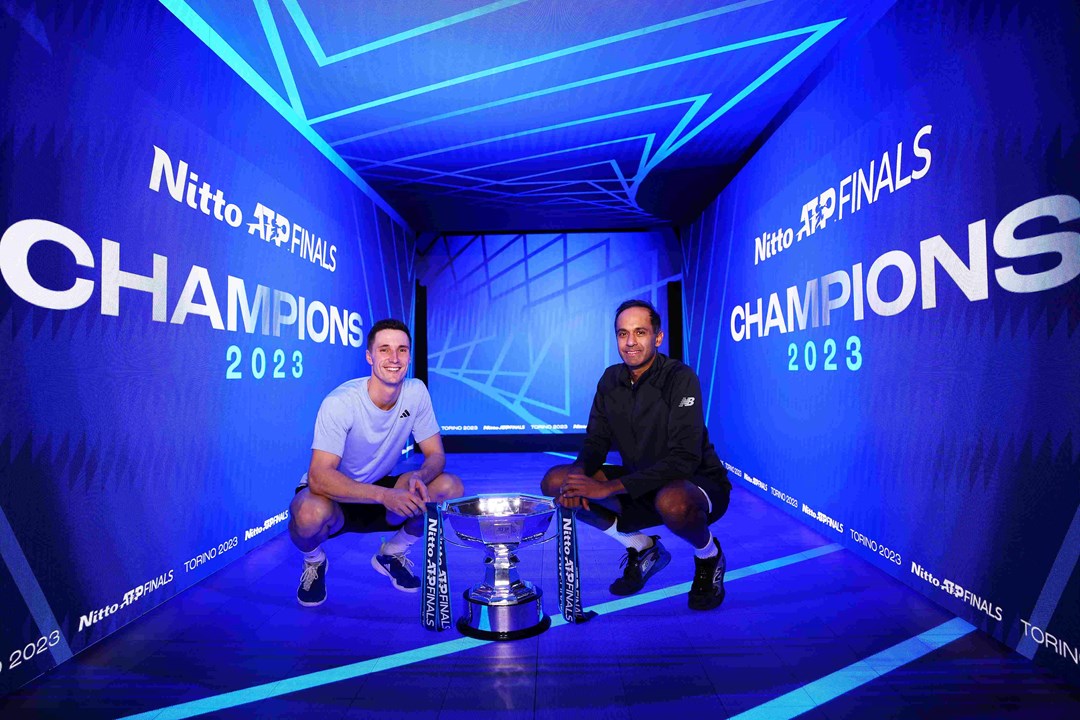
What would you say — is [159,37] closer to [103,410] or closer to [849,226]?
[103,410]

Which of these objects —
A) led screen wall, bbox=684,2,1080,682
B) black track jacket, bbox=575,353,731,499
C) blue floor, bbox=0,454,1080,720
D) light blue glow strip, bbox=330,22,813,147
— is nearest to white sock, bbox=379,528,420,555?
blue floor, bbox=0,454,1080,720

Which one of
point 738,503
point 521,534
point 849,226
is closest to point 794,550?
point 738,503

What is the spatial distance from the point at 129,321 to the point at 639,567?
2.19m

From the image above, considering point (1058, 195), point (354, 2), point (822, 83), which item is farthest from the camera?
point (822, 83)

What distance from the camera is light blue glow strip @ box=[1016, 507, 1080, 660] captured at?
1.80 metres

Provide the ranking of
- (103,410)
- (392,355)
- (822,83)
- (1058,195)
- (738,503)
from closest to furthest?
(1058,195) < (103,410) < (392,355) < (822,83) < (738,503)

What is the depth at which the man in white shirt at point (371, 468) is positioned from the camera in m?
2.44

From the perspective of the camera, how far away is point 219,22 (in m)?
2.98

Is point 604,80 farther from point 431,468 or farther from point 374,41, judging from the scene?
point 431,468

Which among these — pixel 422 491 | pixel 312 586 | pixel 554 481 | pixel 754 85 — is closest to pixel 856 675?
pixel 554 481

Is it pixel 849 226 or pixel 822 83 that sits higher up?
pixel 822 83

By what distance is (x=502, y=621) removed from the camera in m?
2.18

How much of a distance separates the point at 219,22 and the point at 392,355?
1782 mm

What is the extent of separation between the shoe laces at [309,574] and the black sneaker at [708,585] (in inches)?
56.7
